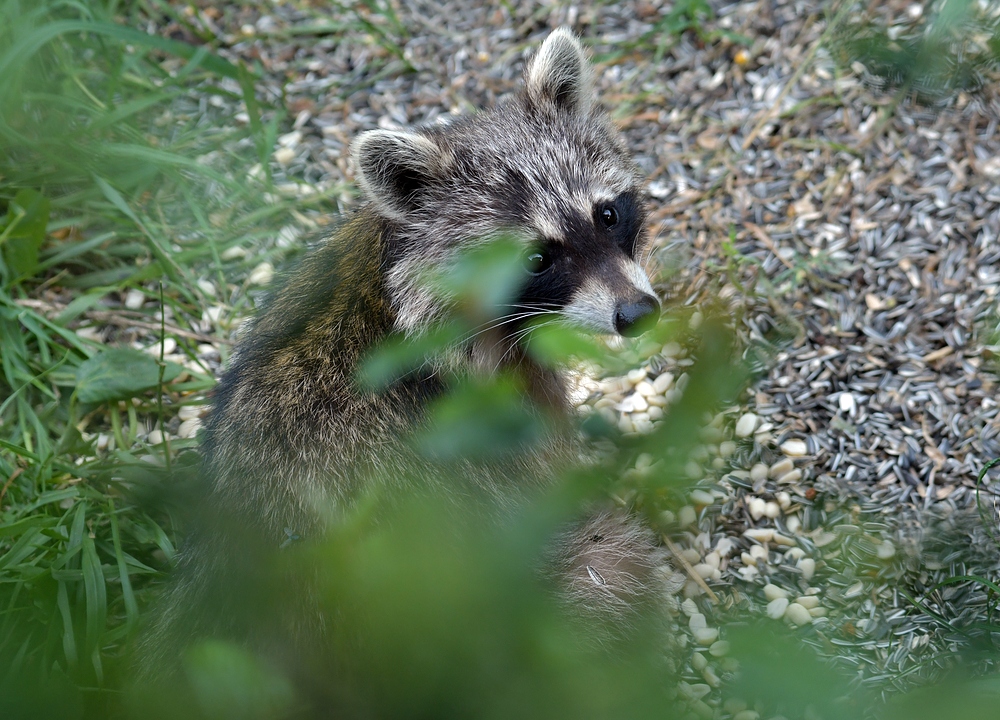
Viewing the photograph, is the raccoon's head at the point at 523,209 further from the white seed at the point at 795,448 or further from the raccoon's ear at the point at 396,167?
the white seed at the point at 795,448

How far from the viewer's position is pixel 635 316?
3.16 m

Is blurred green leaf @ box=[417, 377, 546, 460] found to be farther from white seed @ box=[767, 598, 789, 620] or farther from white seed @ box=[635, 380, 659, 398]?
white seed @ box=[635, 380, 659, 398]

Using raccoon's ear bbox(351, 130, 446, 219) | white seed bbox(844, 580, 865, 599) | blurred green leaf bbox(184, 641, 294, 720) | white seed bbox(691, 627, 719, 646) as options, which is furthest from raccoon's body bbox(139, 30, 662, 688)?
blurred green leaf bbox(184, 641, 294, 720)

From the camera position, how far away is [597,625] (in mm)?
3191

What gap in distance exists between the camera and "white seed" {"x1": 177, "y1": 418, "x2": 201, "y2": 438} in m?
4.70

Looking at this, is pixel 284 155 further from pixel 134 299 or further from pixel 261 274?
pixel 134 299

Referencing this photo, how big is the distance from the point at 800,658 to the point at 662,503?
32 centimetres

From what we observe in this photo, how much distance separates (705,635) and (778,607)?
35 cm

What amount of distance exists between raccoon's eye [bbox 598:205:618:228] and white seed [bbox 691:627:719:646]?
1783 millimetres

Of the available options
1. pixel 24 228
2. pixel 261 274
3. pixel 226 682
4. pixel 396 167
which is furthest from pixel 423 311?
pixel 24 228

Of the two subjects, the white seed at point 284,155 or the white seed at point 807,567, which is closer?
the white seed at point 807,567

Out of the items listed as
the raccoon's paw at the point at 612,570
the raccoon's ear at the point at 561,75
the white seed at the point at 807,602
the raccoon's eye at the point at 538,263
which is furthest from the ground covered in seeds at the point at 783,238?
the raccoon's ear at the point at 561,75

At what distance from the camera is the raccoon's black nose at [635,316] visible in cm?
316

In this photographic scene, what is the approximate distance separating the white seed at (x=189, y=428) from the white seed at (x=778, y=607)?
9.91 feet
